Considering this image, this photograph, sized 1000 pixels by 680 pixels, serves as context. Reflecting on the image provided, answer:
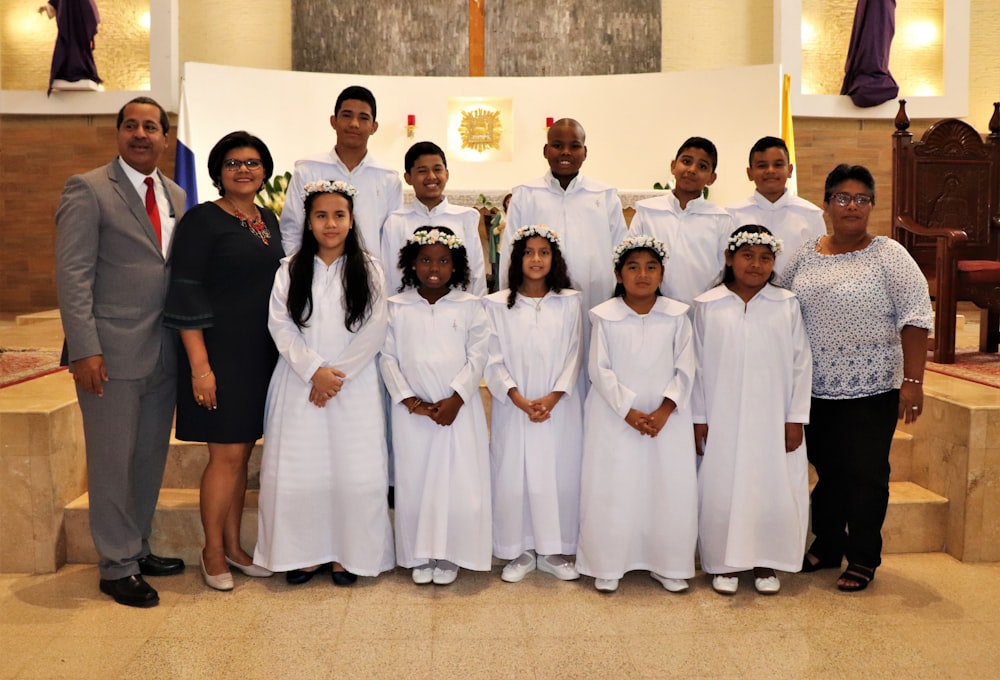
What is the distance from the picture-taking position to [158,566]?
3809 mm

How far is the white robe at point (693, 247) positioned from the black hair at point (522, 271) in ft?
1.69

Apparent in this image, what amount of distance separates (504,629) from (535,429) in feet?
2.76

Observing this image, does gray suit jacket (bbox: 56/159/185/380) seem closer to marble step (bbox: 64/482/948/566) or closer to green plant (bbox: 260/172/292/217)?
marble step (bbox: 64/482/948/566)

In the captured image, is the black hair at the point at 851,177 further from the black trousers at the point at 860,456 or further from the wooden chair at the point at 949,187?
the wooden chair at the point at 949,187

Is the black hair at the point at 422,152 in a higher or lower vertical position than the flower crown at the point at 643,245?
higher

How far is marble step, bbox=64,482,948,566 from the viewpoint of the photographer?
13.0 ft

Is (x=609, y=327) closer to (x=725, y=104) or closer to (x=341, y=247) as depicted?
(x=341, y=247)

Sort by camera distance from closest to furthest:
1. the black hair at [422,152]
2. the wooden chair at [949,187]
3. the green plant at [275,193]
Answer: the black hair at [422,152] < the wooden chair at [949,187] < the green plant at [275,193]

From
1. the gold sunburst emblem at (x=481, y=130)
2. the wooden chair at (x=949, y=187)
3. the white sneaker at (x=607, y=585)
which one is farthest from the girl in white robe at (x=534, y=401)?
the gold sunburst emblem at (x=481, y=130)

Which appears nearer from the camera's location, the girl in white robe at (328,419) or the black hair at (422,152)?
the girl in white robe at (328,419)

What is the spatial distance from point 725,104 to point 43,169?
676 centimetres

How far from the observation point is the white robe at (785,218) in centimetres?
426

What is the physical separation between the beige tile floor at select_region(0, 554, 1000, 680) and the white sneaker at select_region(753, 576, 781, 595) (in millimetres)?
41

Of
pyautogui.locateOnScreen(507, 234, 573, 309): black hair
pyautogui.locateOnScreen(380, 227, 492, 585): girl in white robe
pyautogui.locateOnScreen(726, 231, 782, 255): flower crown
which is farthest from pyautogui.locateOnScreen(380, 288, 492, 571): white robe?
pyautogui.locateOnScreen(726, 231, 782, 255): flower crown
